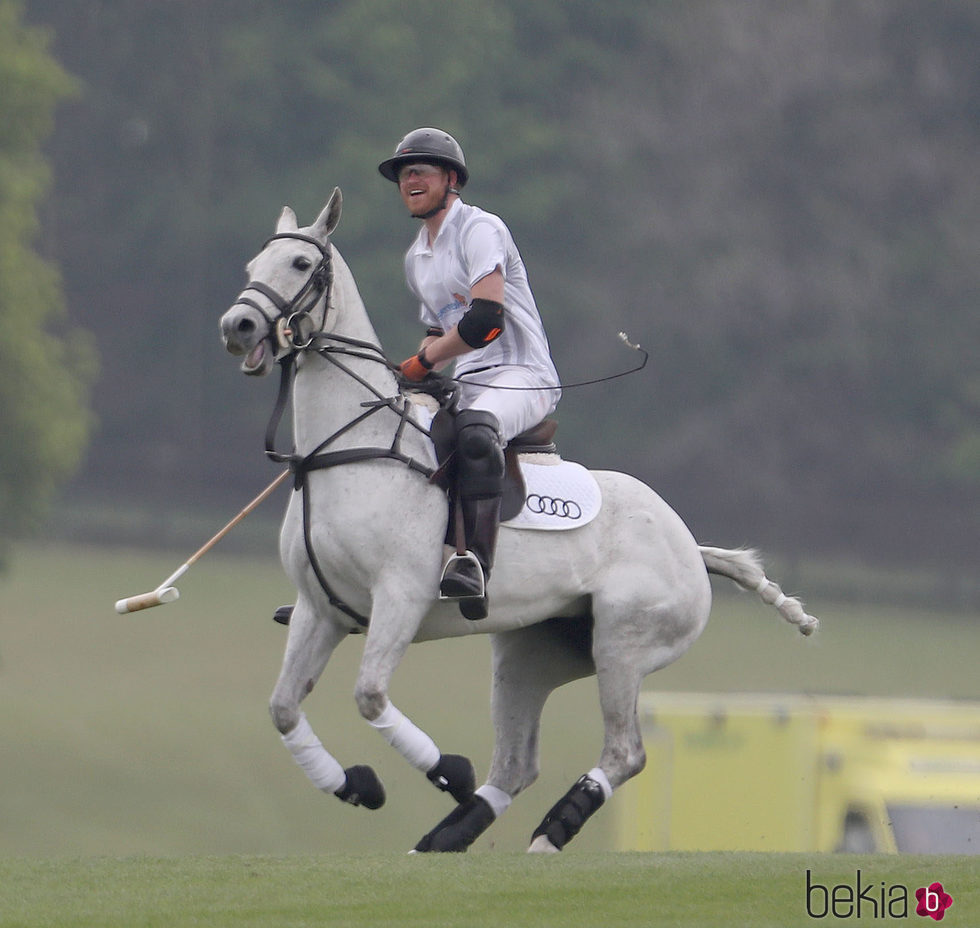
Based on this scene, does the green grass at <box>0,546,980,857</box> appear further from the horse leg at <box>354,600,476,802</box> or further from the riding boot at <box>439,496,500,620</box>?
the riding boot at <box>439,496,500,620</box>

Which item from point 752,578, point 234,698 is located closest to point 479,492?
point 752,578

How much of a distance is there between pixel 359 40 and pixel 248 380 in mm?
8147

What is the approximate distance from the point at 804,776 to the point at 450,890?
6085 millimetres

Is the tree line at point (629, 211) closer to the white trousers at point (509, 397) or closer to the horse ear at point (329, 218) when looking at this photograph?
the white trousers at point (509, 397)

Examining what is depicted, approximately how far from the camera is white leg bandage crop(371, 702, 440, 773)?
803cm

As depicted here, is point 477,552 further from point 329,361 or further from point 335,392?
point 329,361

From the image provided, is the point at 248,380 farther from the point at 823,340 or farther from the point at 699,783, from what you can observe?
the point at 699,783

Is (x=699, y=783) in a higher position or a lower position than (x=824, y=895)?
lower

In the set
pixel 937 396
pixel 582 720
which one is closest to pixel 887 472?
pixel 937 396

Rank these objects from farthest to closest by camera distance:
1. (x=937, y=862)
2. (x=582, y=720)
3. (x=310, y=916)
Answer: (x=582, y=720), (x=937, y=862), (x=310, y=916)

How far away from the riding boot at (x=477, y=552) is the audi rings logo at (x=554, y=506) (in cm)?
25

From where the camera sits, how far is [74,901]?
7.18 metres

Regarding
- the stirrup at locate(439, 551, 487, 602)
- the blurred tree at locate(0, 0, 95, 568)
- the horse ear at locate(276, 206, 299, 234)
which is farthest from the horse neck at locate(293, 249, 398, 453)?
the blurred tree at locate(0, 0, 95, 568)

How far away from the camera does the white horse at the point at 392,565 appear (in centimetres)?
804
